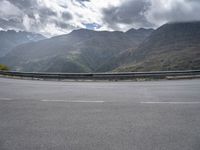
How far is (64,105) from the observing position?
24.0 ft

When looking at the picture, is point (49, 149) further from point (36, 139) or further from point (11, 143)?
point (11, 143)

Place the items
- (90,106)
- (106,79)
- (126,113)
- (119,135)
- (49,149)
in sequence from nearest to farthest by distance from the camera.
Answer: (49,149), (119,135), (126,113), (90,106), (106,79)

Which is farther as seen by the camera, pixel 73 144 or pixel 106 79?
pixel 106 79

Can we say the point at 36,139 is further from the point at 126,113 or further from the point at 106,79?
the point at 106,79

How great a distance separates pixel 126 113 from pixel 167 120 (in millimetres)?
1274

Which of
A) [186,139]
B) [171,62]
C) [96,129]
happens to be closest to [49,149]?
[96,129]

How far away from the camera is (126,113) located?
239 inches

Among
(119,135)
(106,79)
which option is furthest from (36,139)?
(106,79)

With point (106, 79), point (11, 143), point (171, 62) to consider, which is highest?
point (171, 62)

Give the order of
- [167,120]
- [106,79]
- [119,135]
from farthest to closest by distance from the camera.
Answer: [106,79], [167,120], [119,135]

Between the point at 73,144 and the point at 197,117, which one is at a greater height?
the point at 197,117

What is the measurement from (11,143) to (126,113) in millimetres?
3376

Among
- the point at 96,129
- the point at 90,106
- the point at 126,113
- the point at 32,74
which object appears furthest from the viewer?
the point at 32,74

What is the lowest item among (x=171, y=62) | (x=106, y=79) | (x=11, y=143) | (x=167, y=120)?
(x=11, y=143)
